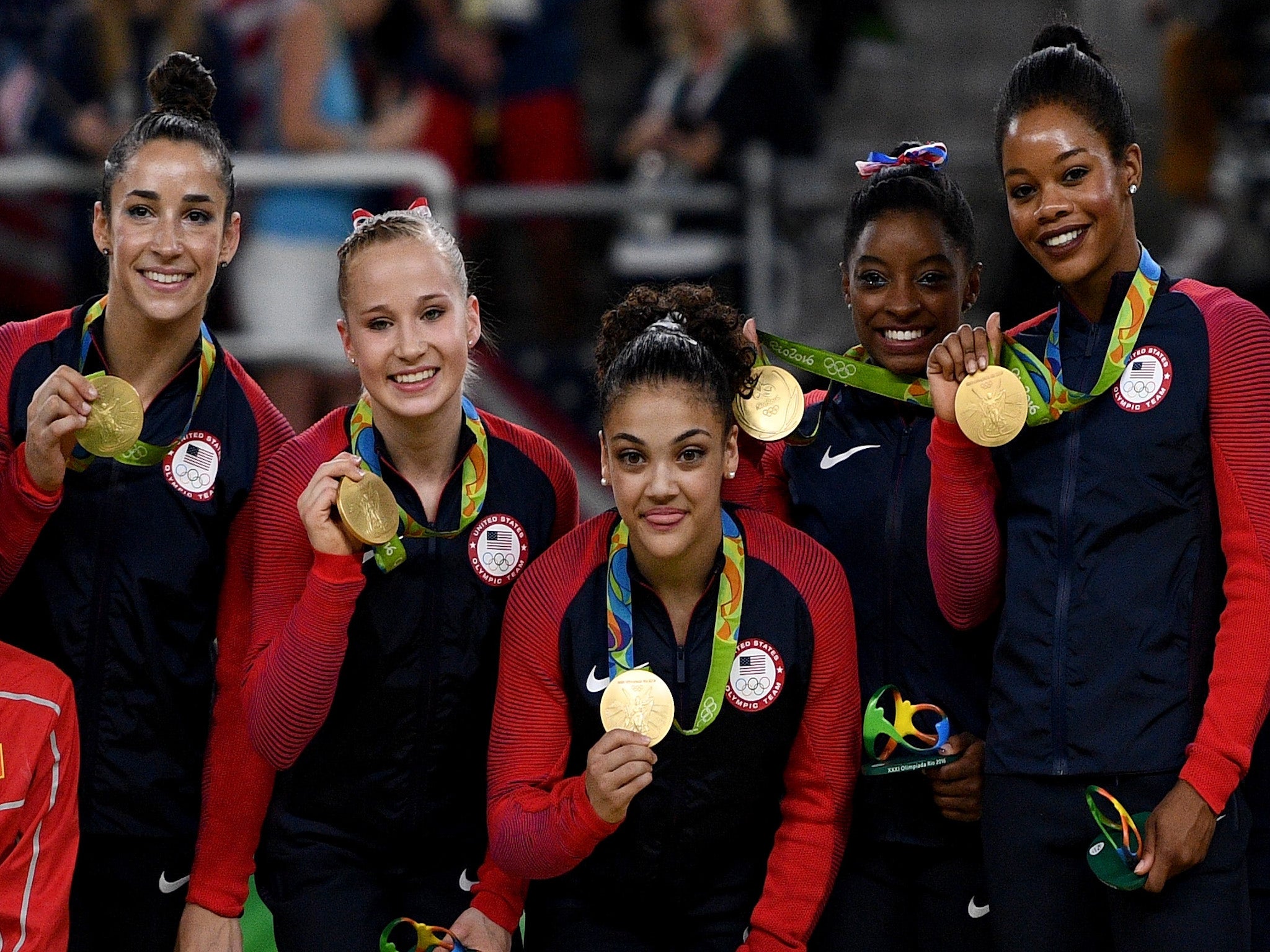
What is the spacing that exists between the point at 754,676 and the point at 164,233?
1407mm

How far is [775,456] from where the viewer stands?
3.47m

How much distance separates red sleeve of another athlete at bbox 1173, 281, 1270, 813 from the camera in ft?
9.02

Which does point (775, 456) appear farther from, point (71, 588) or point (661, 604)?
point (71, 588)

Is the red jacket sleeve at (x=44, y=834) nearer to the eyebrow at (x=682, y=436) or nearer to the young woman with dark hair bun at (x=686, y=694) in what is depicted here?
the young woman with dark hair bun at (x=686, y=694)

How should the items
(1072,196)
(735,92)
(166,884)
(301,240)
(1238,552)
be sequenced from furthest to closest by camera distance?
1. (735,92)
2. (301,240)
3. (166,884)
4. (1072,196)
5. (1238,552)

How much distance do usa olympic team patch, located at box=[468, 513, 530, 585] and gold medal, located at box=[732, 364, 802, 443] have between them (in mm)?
488

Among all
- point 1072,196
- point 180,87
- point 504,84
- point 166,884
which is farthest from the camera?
point 504,84

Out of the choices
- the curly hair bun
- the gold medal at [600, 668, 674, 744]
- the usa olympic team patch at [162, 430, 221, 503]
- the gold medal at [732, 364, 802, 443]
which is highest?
the curly hair bun

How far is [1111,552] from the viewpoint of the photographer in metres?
2.87

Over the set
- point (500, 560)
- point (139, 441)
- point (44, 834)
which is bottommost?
→ point (44, 834)

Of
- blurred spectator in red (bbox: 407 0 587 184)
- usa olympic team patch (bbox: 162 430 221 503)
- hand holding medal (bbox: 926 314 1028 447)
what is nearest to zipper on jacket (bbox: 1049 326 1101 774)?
hand holding medal (bbox: 926 314 1028 447)

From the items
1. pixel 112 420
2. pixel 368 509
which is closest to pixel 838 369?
pixel 368 509

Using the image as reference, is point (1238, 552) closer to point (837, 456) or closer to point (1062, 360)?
point (1062, 360)

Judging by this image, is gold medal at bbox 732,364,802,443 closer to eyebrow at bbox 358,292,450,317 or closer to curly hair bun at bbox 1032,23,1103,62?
eyebrow at bbox 358,292,450,317
